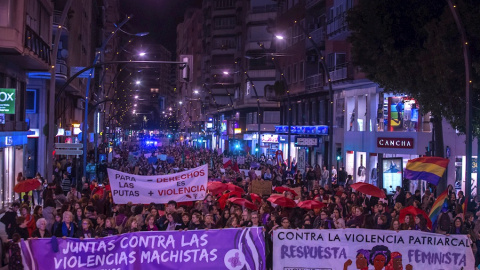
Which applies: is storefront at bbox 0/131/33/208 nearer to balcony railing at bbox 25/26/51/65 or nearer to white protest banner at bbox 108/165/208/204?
balcony railing at bbox 25/26/51/65

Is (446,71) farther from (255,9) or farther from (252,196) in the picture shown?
(255,9)

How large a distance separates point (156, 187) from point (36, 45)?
11.6 metres

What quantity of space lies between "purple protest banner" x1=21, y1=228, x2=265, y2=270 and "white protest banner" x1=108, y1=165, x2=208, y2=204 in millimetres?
6307

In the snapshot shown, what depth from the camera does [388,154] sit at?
3656cm

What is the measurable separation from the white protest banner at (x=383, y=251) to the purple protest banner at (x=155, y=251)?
2.97 ft

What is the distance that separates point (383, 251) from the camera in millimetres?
11867

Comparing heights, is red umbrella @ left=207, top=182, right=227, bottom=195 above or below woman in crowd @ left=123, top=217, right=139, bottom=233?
above

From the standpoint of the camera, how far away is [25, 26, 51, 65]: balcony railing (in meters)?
24.9

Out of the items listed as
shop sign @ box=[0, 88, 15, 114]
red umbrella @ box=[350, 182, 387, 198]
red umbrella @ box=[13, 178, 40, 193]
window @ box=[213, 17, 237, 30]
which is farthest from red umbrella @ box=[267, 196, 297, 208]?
window @ box=[213, 17, 237, 30]

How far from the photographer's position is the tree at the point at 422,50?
2189 cm

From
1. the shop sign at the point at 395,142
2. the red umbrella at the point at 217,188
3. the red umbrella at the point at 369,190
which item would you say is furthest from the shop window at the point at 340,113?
the red umbrella at the point at 369,190

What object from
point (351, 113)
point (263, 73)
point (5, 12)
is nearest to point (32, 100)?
point (5, 12)

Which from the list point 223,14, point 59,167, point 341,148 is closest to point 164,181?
point 59,167

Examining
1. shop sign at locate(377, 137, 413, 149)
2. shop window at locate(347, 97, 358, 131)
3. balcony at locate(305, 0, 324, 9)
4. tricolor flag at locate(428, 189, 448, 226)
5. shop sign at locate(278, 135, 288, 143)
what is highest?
balcony at locate(305, 0, 324, 9)
